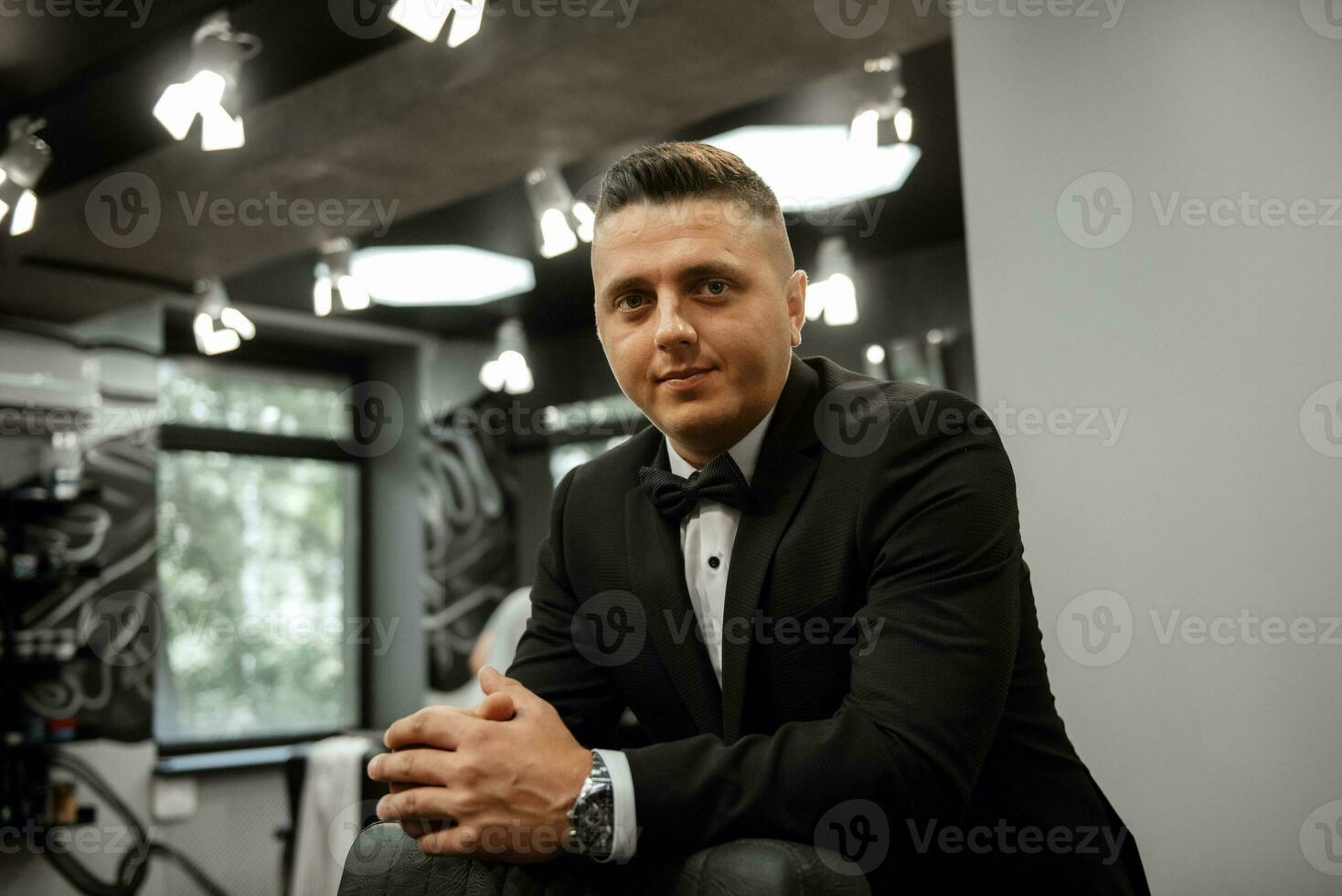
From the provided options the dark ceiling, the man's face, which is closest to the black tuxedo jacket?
the man's face

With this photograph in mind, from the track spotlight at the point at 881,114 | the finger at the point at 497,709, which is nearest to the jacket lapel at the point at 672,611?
the finger at the point at 497,709

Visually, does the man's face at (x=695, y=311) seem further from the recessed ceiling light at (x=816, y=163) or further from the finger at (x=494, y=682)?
the recessed ceiling light at (x=816, y=163)

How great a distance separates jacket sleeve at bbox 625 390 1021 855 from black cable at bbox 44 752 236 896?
5.20 meters

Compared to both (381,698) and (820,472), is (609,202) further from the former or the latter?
(381,698)

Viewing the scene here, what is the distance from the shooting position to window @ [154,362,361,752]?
667 centimetres

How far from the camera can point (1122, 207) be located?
193cm

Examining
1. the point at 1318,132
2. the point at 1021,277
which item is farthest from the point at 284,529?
the point at 1318,132

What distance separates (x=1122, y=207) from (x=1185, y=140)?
149 millimetres

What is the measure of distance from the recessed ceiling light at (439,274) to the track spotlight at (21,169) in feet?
7.36

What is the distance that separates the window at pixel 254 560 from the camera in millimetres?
6672

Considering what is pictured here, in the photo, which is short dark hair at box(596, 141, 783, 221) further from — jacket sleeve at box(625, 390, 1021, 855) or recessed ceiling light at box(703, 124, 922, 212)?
recessed ceiling light at box(703, 124, 922, 212)

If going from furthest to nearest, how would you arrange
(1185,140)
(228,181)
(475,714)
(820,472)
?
1. (228,181)
2. (1185,140)
3. (820,472)
4. (475,714)

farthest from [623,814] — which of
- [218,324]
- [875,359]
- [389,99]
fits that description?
[875,359]

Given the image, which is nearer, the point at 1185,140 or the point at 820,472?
the point at 820,472
